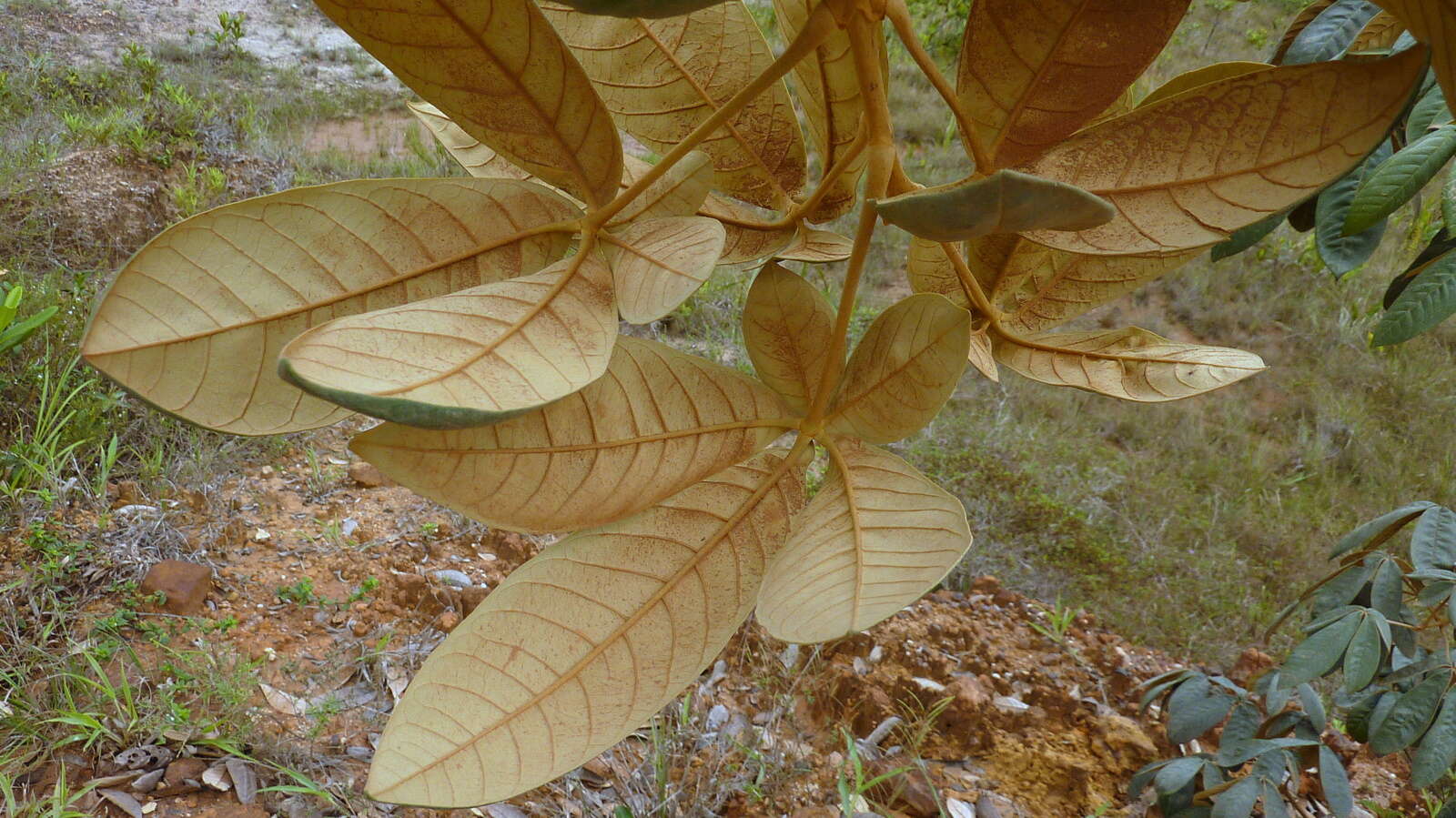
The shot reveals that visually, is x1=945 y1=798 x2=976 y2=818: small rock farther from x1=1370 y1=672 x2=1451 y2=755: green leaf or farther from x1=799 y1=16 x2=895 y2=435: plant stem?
x1=799 y1=16 x2=895 y2=435: plant stem

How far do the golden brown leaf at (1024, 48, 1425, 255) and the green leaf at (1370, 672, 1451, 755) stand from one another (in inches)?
47.1

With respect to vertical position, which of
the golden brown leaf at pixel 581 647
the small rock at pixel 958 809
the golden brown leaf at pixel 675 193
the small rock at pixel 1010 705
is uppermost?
the golden brown leaf at pixel 675 193

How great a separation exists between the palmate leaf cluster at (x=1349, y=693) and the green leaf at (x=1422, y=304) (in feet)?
1.43

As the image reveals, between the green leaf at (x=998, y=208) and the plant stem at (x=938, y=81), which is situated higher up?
the plant stem at (x=938, y=81)

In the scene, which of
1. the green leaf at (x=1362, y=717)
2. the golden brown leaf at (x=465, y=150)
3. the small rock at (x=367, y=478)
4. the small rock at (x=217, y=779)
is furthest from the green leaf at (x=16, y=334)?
the green leaf at (x=1362, y=717)

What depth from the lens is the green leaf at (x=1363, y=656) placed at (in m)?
1.11

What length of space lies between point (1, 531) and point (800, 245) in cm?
215

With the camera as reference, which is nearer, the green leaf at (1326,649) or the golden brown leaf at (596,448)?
the golden brown leaf at (596,448)

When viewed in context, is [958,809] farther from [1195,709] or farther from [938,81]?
[938,81]

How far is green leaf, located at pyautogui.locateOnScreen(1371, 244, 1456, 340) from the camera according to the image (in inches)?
32.3

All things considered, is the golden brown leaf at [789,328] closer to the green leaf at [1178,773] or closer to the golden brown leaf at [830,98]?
the golden brown leaf at [830,98]

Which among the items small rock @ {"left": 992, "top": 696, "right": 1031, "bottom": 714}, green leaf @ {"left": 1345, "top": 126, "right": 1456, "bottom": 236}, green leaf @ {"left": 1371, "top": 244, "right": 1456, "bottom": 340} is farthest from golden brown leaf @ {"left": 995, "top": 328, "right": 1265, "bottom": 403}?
small rock @ {"left": 992, "top": 696, "right": 1031, "bottom": 714}

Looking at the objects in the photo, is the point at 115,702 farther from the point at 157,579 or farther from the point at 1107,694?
the point at 1107,694

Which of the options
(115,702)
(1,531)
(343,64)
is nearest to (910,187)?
(115,702)
